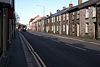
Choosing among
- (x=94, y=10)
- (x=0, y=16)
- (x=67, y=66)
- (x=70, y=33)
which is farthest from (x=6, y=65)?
(x=70, y=33)

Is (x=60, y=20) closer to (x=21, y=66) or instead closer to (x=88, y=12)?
(x=88, y=12)

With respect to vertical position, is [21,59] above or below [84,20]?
below

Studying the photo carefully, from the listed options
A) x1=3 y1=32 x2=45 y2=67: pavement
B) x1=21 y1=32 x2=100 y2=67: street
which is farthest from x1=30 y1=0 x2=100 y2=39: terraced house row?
x1=3 y1=32 x2=45 y2=67: pavement

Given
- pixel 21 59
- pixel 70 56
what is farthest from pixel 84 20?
pixel 21 59

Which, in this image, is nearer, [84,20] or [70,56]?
[70,56]

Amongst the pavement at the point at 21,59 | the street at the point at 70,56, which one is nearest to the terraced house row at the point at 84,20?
the street at the point at 70,56

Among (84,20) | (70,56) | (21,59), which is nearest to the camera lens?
(21,59)

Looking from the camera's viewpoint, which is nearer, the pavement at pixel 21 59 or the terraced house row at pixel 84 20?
the pavement at pixel 21 59

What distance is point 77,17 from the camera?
55344 mm

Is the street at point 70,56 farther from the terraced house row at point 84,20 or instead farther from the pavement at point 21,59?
the terraced house row at point 84,20

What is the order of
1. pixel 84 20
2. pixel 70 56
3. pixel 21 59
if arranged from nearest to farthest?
pixel 21 59 → pixel 70 56 → pixel 84 20

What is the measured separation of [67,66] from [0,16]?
300 inches

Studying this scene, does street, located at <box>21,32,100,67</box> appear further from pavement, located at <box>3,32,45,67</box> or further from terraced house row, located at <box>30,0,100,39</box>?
terraced house row, located at <box>30,0,100,39</box>

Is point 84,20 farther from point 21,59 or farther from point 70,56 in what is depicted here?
point 21,59
